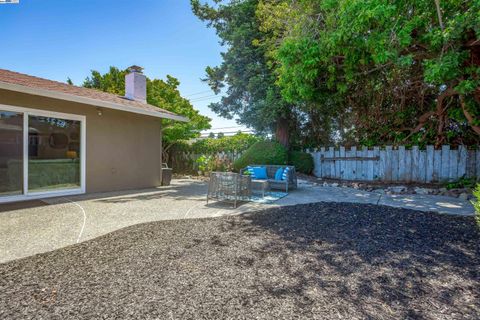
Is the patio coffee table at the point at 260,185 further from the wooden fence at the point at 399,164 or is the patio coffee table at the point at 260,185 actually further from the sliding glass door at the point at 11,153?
the sliding glass door at the point at 11,153

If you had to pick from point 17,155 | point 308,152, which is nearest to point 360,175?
point 308,152

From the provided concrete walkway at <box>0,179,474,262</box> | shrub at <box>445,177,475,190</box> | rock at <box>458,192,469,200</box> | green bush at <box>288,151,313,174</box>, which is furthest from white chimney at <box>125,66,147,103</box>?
shrub at <box>445,177,475,190</box>

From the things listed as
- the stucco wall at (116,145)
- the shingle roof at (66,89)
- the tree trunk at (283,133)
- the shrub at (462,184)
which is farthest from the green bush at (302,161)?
the stucco wall at (116,145)

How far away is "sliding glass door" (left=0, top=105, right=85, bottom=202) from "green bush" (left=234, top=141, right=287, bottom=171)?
18.8 ft

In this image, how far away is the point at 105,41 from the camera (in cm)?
1066

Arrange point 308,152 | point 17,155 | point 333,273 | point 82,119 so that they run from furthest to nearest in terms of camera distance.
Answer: point 308,152 < point 82,119 < point 17,155 < point 333,273

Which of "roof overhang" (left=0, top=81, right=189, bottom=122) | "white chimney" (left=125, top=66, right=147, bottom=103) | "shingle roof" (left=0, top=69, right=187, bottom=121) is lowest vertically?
"roof overhang" (left=0, top=81, right=189, bottom=122)

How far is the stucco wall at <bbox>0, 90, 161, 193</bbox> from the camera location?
23.0 ft

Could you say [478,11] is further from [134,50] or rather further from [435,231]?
[134,50]

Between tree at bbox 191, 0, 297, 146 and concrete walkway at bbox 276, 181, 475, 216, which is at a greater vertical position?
tree at bbox 191, 0, 297, 146

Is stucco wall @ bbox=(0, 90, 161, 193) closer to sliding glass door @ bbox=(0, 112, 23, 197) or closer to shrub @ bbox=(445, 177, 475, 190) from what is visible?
sliding glass door @ bbox=(0, 112, 23, 197)

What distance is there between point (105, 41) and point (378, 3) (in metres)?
10.3

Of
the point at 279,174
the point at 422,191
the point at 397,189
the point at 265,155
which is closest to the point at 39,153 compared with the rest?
the point at 279,174

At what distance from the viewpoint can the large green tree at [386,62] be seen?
477 cm
